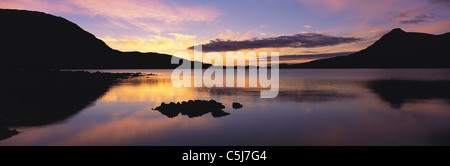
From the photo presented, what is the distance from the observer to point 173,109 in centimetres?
2311

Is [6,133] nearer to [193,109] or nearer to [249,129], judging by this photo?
[193,109]

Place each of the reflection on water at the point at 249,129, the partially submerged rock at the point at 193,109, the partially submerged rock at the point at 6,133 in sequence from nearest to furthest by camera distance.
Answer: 1. the partially submerged rock at the point at 6,133
2. the reflection on water at the point at 249,129
3. the partially submerged rock at the point at 193,109

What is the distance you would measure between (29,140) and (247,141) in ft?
42.0

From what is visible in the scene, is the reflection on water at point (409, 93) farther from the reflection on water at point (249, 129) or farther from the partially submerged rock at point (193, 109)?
the partially submerged rock at point (193, 109)

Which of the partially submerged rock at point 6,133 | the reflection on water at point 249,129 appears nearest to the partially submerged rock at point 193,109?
the reflection on water at point 249,129

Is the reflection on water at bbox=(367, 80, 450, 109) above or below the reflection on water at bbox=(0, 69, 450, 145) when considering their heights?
below

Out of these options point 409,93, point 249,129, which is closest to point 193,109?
point 249,129

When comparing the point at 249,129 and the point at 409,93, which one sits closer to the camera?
the point at 249,129

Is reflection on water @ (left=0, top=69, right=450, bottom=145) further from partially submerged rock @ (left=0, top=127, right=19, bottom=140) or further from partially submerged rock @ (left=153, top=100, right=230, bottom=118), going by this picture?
partially submerged rock @ (left=153, top=100, right=230, bottom=118)

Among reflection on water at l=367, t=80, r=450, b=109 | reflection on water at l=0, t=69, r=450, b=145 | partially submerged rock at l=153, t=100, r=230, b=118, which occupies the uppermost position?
partially submerged rock at l=153, t=100, r=230, b=118

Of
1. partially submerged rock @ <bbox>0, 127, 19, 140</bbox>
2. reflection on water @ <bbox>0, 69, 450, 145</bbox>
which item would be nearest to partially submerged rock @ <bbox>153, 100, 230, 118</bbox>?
reflection on water @ <bbox>0, 69, 450, 145</bbox>
